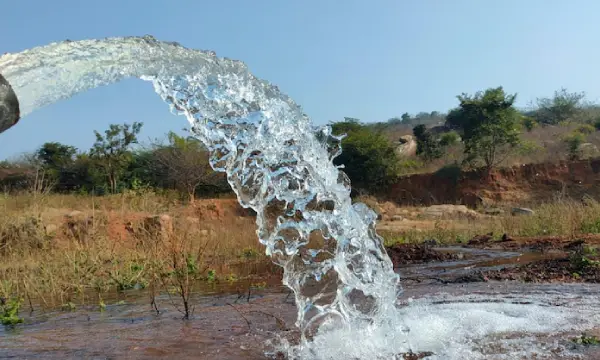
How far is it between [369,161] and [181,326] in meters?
22.2

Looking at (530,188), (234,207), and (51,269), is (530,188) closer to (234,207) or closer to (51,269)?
(234,207)

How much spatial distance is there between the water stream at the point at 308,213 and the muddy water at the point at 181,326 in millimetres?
290

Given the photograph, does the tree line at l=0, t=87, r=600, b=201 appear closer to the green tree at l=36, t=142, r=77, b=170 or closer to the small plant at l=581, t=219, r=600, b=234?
the green tree at l=36, t=142, r=77, b=170

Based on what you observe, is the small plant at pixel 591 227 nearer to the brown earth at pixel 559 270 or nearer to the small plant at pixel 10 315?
the brown earth at pixel 559 270

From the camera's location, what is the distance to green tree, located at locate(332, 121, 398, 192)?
2630 centimetres

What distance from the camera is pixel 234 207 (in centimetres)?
2334

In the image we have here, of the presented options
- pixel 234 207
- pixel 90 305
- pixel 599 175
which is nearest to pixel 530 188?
pixel 599 175

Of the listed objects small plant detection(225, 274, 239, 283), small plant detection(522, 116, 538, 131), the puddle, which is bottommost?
the puddle

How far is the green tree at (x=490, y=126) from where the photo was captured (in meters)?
25.1

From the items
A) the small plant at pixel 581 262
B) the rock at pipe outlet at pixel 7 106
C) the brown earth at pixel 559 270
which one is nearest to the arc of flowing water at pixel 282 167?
the rock at pipe outlet at pixel 7 106

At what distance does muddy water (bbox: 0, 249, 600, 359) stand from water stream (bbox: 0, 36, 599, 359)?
0.95 feet

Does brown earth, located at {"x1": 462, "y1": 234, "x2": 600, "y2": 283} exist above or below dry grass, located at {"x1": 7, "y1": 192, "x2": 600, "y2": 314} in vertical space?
below

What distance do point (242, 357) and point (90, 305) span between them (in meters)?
3.08

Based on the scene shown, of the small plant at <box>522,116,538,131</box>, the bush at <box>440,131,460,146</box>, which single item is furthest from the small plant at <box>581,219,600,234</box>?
the small plant at <box>522,116,538,131</box>
